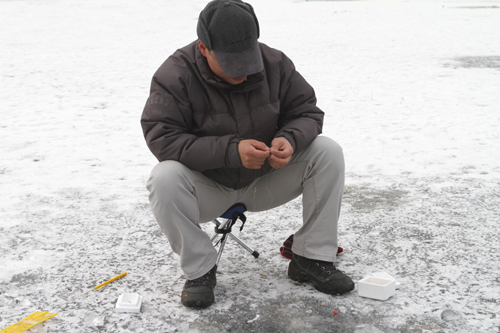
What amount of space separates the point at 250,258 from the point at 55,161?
8.66 feet

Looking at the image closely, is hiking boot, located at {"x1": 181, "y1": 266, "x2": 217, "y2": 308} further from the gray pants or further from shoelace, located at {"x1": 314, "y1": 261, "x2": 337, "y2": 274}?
shoelace, located at {"x1": 314, "y1": 261, "x2": 337, "y2": 274}

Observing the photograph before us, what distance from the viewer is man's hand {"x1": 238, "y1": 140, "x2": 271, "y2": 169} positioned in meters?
2.51

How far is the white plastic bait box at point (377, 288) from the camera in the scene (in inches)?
103

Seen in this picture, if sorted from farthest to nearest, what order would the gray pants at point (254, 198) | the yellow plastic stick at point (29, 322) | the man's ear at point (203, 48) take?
the man's ear at point (203, 48), the gray pants at point (254, 198), the yellow plastic stick at point (29, 322)

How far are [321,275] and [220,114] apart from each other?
977 mm

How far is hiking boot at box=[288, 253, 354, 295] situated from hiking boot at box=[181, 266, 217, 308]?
1.57 ft

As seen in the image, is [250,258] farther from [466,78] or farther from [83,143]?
[466,78]

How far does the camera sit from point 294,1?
79.8 ft

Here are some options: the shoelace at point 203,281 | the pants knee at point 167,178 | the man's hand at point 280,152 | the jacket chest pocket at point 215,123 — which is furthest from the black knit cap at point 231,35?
the shoelace at point 203,281

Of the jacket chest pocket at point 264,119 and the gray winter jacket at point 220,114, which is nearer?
the gray winter jacket at point 220,114

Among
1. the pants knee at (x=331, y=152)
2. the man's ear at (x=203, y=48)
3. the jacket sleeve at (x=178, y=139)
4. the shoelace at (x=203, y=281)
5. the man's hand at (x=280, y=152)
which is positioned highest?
the man's ear at (x=203, y=48)

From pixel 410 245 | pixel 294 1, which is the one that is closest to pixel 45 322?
pixel 410 245

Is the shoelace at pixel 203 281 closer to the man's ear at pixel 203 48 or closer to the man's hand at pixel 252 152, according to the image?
the man's hand at pixel 252 152

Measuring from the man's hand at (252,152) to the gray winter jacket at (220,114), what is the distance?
33mm
